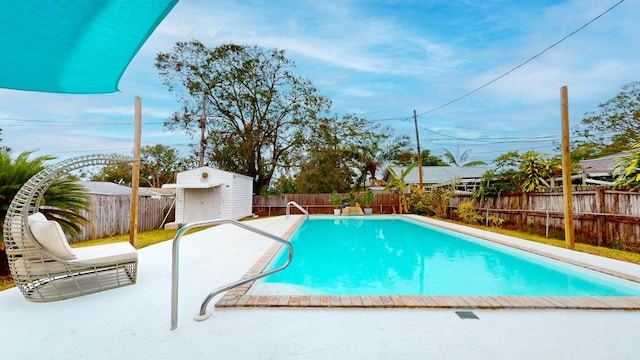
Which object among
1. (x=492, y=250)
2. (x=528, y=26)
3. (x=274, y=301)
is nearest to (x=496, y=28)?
(x=528, y=26)

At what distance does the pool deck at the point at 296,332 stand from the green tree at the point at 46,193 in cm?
151

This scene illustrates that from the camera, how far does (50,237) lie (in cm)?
342

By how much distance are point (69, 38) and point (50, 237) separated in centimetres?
278

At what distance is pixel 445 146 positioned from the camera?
1203 inches

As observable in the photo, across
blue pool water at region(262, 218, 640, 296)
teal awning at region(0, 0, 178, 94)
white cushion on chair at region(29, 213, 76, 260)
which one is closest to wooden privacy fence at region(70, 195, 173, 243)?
white cushion on chair at region(29, 213, 76, 260)

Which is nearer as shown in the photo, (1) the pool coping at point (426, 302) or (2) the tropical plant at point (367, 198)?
(1) the pool coping at point (426, 302)

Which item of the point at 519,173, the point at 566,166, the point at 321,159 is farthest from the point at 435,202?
the point at 321,159

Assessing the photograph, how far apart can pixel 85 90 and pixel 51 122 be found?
28269 mm

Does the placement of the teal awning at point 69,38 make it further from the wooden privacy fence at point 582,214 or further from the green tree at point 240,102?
the green tree at point 240,102

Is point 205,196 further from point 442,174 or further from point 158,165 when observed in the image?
point 158,165

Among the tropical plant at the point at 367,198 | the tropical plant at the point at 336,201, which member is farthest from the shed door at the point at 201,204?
the tropical plant at the point at 367,198

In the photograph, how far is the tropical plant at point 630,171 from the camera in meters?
6.96

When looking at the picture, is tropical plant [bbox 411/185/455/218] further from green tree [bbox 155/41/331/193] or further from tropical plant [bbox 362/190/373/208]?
green tree [bbox 155/41/331/193]

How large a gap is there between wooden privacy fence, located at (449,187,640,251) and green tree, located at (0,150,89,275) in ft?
35.3
